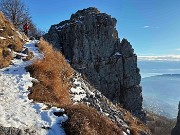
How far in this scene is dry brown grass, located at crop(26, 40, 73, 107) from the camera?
18562 mm

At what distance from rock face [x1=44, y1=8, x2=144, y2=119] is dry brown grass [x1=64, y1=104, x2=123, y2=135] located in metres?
74.2

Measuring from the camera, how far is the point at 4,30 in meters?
29.3

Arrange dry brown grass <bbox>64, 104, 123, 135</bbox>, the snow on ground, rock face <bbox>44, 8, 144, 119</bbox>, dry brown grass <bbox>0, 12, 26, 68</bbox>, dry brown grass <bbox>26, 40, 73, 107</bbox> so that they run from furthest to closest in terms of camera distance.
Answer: rock face <bbox>44, 8, 144, 119</bbox> < dry brown grass <bbox>0, 12, 26, 68</bbox> < dry brown grass <bbox>26, 40, 73, 107</bbox> < dry brown grass <bbox>64, 104, 123, 135</bbox> < the snow on ground

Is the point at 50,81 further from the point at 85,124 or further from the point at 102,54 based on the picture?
the point at 102,54

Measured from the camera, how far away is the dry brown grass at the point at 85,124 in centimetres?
1417

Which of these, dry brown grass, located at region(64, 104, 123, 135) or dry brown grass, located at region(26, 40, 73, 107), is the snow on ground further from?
dry brown grass, located at region(26, 40, 73, 107)

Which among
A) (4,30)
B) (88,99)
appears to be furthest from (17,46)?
(88,99)

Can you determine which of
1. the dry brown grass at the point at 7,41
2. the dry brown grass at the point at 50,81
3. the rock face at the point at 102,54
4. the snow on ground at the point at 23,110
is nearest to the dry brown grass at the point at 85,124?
the snow on ground at the point at 23,110

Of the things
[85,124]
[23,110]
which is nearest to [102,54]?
[23,110]

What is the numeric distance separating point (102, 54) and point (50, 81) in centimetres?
7492

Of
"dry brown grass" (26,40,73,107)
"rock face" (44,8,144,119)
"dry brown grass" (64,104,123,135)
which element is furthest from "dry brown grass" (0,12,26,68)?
"rock face" (44,8,144,119)

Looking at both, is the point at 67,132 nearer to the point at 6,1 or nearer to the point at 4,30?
the point at 4,30

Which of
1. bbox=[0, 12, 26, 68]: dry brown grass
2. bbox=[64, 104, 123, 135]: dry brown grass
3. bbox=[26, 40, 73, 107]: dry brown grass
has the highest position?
bbox=[0, 12, 26, 68]: dry brown grass

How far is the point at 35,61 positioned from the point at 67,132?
10306 mm
